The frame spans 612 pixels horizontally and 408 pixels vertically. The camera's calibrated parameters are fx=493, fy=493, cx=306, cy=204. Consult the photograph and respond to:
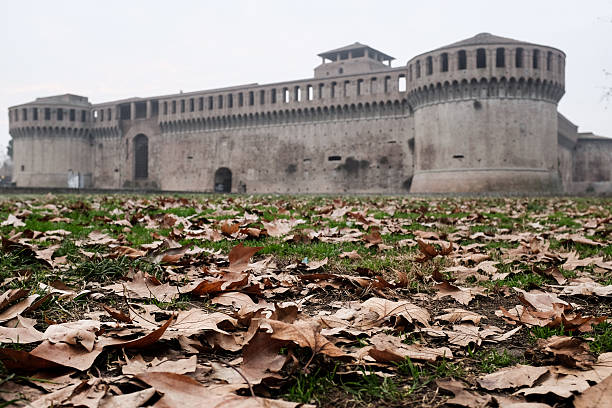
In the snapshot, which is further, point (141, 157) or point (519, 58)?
point (141, 157)

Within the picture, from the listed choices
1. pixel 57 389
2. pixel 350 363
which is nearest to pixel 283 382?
pixel 350 363

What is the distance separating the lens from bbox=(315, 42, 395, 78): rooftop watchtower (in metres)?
43.3

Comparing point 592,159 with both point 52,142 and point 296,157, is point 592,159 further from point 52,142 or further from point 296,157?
point 52,142

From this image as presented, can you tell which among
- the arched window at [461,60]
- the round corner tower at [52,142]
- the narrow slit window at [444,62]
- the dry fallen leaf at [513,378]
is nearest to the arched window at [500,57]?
the arched window at [461,60]

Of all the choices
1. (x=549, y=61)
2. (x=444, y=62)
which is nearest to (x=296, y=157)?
(x=444, y=62)

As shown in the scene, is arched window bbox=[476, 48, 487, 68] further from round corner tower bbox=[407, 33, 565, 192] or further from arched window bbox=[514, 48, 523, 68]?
arched window bbox=[514, 48, 523, 68]

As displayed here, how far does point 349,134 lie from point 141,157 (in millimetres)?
18585

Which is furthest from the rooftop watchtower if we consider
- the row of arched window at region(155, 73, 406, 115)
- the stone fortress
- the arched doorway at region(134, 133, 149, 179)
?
the arched doorway at region(134, 133, 149, 179)

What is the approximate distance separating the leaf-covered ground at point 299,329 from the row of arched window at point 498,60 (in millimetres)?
24196

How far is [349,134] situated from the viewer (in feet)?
100

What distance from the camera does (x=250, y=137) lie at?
112ft

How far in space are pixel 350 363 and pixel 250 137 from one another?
33.5 m

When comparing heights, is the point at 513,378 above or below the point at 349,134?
below

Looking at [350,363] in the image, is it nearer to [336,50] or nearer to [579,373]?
[579,373]
